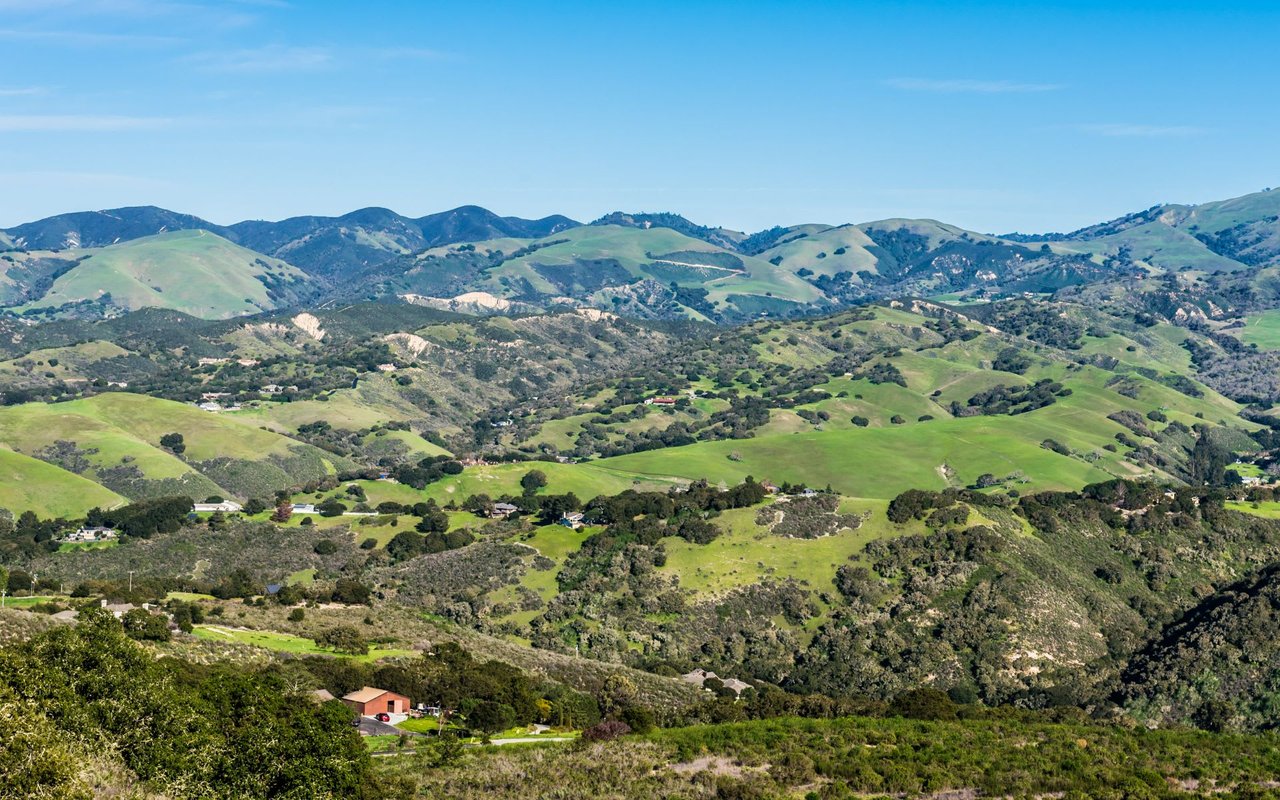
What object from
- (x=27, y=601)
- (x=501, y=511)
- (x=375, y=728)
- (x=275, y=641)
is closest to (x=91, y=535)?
(x=501, y=511)

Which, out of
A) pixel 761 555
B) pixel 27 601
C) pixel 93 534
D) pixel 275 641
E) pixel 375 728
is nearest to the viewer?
pixel 375 728

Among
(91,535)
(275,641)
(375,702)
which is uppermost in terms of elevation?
(275,641)

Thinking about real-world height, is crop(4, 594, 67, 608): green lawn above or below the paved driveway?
above

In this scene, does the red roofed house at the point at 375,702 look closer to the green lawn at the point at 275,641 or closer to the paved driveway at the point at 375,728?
the paved driveway at the point at 375,728

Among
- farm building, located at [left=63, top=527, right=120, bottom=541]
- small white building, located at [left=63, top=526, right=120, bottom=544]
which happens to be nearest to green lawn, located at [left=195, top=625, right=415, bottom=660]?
small white building, located at [left=63, top=526, right=120, bottom=544]

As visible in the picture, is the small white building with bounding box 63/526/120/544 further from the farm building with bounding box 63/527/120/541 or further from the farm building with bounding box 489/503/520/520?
the farm building with bounding box 489/503/520/520

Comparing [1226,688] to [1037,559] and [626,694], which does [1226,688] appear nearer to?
[1037,559]

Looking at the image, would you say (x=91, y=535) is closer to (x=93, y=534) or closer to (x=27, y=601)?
(x=93, y=534)

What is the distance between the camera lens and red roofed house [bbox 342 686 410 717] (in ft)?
266

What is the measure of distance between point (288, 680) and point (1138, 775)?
48408 mm

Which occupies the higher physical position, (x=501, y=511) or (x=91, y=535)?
(x=91, y=535)

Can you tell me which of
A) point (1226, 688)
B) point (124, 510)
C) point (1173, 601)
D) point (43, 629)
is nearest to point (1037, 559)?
point (1173, 601)

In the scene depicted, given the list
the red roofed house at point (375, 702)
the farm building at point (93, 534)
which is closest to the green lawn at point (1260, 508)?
the red roofed house at point (375, 702)

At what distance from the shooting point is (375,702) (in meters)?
81.6
